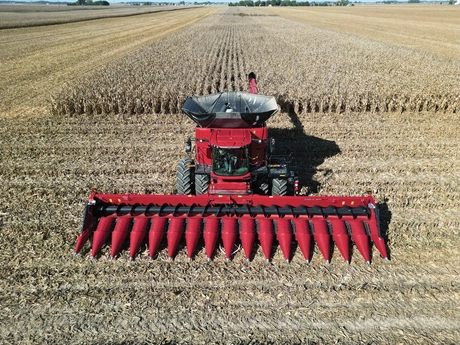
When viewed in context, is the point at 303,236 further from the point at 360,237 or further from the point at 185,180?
the point at 185,180

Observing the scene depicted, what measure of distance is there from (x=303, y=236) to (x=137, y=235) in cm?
283

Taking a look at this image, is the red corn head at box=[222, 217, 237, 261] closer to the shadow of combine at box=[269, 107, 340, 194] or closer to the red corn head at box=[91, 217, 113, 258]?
the red corn head at box=[91, 217, 113, 258]

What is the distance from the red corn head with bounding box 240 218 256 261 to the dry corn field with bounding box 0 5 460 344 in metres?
0.22

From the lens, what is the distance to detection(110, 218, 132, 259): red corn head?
595 centimetres

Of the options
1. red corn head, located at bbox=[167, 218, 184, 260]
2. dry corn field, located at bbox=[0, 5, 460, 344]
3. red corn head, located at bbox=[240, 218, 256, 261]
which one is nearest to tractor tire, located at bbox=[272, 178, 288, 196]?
red corn head, located at bbox=[240, 218, 256, 261]

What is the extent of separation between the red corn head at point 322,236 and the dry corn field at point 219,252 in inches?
8.6

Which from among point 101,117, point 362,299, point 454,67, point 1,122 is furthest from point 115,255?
point 454,67

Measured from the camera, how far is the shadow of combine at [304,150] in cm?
864

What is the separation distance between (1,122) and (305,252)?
1157cm

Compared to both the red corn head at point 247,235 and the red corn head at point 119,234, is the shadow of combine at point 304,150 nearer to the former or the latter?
the red corn head at point 247,235

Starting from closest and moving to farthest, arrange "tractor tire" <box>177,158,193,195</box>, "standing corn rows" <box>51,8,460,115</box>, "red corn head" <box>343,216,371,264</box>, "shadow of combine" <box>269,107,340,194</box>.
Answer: "red corn head" <box>343,216,371,264</box> → "tractor tire" <box>177,158,193,195</box> → "shadow of combine" <box>269,107,340,194</box> → "standing corn rows" <box>51,8,460,115</box>

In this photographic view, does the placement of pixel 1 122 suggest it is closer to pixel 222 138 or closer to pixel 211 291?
pixel 222 138

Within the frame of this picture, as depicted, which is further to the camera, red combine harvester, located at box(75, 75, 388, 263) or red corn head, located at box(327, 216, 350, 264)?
red combine harvester, located at box(75, 75, 388, 263)

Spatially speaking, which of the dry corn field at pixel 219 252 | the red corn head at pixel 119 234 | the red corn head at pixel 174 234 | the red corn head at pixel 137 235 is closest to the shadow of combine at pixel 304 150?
the dry corn field at pixel 219 252
